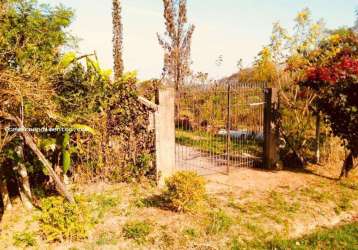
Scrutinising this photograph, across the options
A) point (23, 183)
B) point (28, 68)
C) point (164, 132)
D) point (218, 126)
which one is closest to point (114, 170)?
point (164, 132)

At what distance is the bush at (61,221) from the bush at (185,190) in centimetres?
163

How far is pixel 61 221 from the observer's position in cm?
484

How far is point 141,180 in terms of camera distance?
24.7ft

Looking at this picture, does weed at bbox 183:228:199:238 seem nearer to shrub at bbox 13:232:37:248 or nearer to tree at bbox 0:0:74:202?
tree at bbox 0:0:74:202

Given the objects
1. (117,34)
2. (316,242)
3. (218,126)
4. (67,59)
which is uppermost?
(117,34)

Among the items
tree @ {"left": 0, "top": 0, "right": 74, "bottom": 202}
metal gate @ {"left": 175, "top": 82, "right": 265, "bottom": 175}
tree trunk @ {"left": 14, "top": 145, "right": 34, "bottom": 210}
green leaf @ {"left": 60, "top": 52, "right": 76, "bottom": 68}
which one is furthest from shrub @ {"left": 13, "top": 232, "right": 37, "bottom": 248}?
metal gate @ {"left": 175, "top": 82, "right": 265, "bottom": 175}

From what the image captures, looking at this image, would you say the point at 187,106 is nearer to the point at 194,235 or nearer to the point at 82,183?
the point at 82,183

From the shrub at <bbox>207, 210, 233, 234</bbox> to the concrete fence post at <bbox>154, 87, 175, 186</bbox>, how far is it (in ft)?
5.92

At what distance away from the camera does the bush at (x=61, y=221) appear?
482 centimetres

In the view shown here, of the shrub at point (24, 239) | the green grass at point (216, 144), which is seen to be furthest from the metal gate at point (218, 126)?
the shrub at point (24, 239)

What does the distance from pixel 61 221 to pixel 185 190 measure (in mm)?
2058

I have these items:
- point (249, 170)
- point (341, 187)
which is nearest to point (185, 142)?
point (249, 170)

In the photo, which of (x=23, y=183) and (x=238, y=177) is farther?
(x=238, y=177)

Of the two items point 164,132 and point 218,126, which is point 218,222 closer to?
point 164,132
